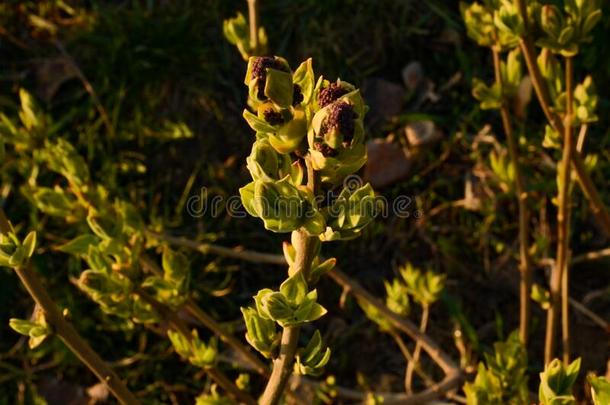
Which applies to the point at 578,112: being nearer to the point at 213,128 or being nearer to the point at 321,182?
the point at 321,182

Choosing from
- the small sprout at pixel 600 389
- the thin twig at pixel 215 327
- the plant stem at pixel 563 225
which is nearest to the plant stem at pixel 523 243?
the plant stem at pixel 563 225

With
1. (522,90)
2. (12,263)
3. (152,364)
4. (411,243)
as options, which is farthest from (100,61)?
(12,263)

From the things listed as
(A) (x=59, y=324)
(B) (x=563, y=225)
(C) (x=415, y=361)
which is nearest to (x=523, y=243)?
(B) (x=563, y=225)

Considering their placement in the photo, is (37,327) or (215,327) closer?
(37,327)

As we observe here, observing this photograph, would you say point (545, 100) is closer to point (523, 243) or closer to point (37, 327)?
point (523, 243)

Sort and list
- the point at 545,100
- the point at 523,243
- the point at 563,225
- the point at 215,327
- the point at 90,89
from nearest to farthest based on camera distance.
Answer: the point at 545,100
the point at 215,327
the point at 563,225
the point at 523,243
the point at 90,89

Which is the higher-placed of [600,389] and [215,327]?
[600,389]

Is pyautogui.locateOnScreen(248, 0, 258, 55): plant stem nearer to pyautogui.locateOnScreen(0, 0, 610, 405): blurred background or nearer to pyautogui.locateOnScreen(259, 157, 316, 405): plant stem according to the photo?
pyautogui.locateOnScreen(0, 0, 610, 405): blurred background

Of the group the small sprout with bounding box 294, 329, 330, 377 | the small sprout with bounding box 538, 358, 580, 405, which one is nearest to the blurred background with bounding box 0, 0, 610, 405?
the small sprout with bounding box 538, 358, 580, 405
